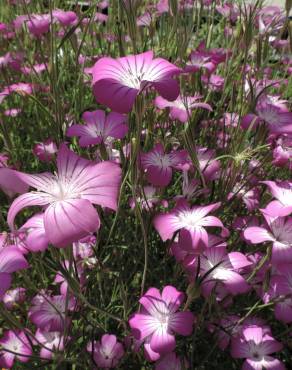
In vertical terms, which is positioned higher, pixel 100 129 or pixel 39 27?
pixel 39 27

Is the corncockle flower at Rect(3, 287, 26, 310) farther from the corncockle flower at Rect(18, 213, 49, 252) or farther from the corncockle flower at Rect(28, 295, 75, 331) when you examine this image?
the corncockle flower at Rect(18, 213, 49, 252)

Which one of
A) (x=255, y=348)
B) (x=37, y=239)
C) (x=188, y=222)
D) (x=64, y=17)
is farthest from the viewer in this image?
(x=64, y=17)

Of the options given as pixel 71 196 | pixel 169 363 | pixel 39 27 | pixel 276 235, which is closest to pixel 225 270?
pixel 276 235

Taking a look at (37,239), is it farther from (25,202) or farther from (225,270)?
(225,270)

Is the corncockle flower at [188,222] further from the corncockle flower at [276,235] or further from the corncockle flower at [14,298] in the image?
the corncockle flower at [14,298]

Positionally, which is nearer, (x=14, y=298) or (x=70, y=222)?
(x=70, y=222)
